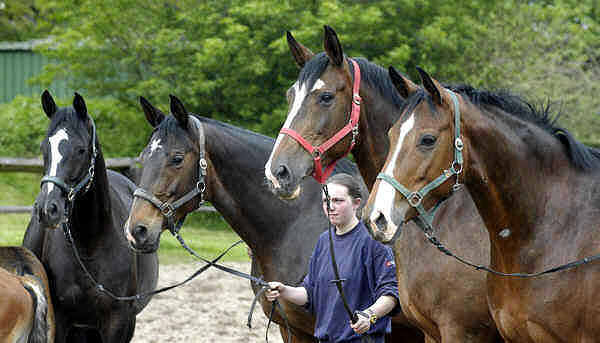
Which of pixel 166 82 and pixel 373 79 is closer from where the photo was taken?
pixel 373 79

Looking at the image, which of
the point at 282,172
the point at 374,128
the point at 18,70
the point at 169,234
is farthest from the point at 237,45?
the point at 282,172

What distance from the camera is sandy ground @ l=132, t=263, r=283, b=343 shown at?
780 centimetres

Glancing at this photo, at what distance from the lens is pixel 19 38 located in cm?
2569

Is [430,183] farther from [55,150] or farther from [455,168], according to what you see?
[55,150]

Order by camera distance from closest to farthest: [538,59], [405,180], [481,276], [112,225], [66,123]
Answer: [405,180], [481,276], [66,123], [112,225], [538,59]

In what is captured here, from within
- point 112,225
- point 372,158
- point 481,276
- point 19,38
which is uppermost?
point 372,158

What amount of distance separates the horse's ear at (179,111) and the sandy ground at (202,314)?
10.2 feet

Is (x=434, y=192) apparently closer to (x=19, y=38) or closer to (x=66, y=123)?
(x=66, y=123)

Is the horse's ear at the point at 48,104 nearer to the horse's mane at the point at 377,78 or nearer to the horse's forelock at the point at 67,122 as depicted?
the horse's forelock at the point at 67,122

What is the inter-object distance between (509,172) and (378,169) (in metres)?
0.91

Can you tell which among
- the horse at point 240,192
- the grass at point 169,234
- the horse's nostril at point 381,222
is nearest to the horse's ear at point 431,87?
the horse's nostril at point 381,222

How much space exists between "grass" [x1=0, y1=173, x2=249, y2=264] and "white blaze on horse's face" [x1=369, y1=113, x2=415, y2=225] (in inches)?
377

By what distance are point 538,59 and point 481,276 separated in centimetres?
1617

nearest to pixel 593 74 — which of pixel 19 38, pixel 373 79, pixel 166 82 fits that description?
pixel 166 82
